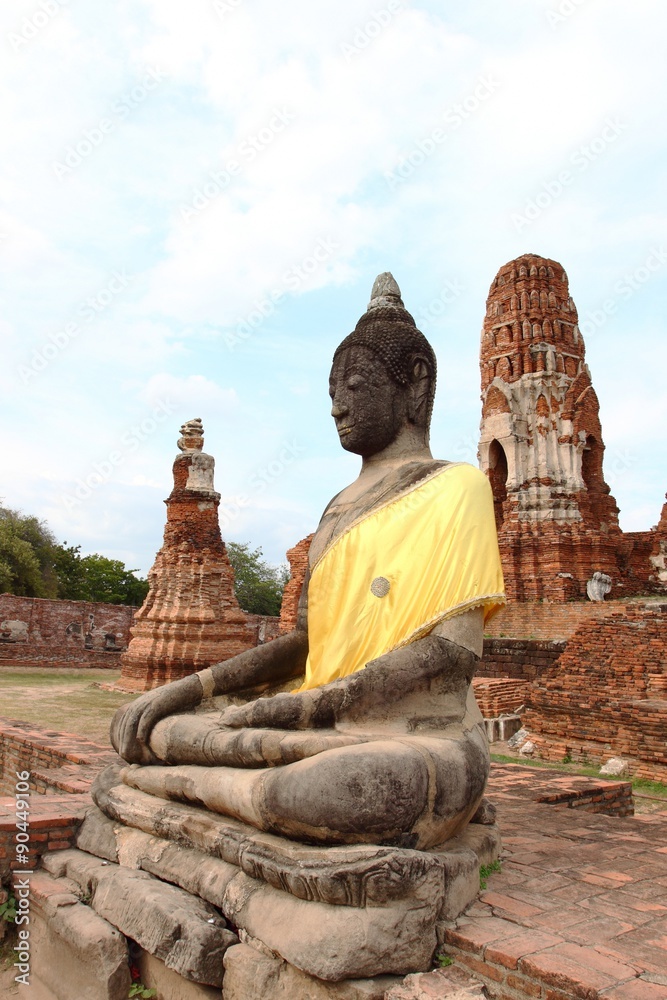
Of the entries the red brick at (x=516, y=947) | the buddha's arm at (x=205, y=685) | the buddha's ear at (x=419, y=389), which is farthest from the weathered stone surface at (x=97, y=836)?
the buddha's ear at (x=419, y=389)

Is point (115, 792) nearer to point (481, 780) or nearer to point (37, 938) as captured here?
point (37, 938)

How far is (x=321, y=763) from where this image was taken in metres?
2.46

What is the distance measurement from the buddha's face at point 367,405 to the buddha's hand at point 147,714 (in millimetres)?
1419

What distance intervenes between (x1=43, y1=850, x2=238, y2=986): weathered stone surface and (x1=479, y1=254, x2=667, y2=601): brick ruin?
546 inches

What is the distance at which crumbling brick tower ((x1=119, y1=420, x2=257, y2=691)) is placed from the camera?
13023 mm

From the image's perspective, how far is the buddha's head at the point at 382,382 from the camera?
11.8ft

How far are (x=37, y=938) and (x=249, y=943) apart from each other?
1.36 m

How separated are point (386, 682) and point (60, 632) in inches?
722

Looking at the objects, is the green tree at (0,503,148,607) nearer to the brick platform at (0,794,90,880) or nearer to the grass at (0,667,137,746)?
the grass at (0,667,137,746)

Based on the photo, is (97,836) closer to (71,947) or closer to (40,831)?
(40,831)

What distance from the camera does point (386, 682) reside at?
285 cm

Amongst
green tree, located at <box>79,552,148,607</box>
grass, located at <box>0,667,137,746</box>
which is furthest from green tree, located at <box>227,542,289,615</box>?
grass, located at <box>0,667,137,746</box>

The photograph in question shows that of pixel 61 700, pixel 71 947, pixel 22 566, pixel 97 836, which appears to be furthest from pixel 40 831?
pixel 22 566

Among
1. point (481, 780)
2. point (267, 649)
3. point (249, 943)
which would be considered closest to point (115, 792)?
point (267, 649)
